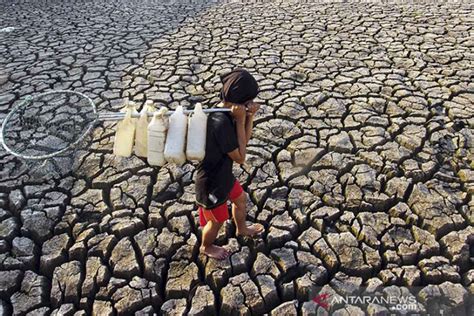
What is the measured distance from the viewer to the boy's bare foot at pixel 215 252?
8.68ft

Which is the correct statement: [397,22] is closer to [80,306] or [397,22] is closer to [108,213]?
[108,213]

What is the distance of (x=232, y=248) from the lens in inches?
108

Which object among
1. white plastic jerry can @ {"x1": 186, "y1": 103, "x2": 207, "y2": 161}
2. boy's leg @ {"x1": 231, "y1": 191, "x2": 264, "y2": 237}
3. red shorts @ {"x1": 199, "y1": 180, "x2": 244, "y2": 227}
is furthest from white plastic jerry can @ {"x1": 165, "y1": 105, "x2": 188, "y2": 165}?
boy's leg @ {"x1": 231, "y1": 191, "x2": 264, "y2": 237}

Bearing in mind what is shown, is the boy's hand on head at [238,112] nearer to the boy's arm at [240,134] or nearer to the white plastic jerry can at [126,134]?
the boy's arm at [240,134]

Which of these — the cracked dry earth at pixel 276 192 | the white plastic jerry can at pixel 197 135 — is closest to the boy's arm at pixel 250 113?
the white plastic jerry can at pixel 197 135

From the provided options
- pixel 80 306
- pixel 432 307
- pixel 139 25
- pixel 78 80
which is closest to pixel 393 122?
pixel 432 307

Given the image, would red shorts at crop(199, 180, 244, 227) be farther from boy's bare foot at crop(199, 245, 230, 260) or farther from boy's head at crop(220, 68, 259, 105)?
boy's head at crop(220, 68, 259, 105)

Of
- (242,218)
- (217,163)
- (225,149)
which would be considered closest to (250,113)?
(225,149)

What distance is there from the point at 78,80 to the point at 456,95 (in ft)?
14.2

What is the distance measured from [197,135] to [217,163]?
0.79 ft

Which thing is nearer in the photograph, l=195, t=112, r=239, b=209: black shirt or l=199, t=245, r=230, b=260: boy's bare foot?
l=195, t=112, r=239, b=209: black shirt

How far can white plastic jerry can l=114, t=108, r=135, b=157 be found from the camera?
2.15 metres

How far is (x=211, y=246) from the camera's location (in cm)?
268

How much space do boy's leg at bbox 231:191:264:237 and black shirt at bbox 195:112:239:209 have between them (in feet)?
0.64
